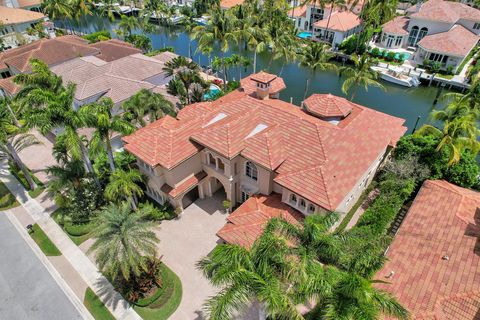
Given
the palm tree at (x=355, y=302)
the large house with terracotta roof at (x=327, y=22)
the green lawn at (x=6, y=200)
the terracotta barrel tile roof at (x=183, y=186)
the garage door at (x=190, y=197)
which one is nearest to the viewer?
the palm tree at (x=355, y=302)

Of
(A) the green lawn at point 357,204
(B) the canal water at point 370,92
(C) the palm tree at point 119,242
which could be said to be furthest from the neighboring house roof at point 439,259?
(B) the canal water at point 370,92

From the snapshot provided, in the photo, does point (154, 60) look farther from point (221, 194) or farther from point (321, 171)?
point (321, 171)

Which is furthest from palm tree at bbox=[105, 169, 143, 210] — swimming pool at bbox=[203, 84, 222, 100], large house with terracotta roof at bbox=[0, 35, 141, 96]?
large house with terracotta roof at bbox=[0, 35, 141, 96]

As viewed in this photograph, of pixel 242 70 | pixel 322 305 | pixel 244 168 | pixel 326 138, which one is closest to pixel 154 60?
pixel 242 70

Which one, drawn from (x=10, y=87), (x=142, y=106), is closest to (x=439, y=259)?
(x=142, y=106)

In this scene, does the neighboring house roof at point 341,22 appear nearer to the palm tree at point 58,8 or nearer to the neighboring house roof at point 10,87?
the palm tree at point 58,8

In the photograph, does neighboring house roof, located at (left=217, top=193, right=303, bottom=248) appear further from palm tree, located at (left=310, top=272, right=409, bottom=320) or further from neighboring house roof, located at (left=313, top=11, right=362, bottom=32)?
neighboring house roof, located at (left=313, top=11, right=362, bottom=32)
